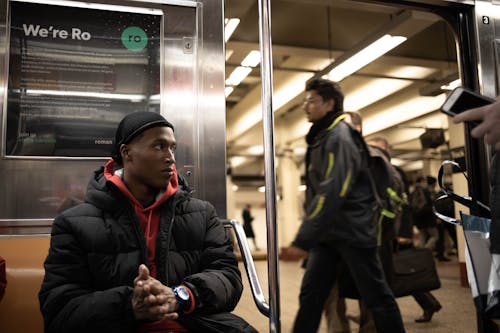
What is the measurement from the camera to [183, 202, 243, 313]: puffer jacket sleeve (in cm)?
179

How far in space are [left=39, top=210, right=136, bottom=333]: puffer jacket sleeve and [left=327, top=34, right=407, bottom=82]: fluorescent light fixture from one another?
14.7ft

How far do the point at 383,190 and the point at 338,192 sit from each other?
0.68 m

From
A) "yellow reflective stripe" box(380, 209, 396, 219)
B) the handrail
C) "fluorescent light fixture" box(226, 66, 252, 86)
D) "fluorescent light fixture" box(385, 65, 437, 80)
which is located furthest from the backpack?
"fluorescent light fixture" box(385, 65, 437, 80)

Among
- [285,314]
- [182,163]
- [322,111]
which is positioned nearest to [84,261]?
[182,163]

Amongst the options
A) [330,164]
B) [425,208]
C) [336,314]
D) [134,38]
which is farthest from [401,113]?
[134,38]

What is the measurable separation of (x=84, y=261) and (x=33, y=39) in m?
1.19

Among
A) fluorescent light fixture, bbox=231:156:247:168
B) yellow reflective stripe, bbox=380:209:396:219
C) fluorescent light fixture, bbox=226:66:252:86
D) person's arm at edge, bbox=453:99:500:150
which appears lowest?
yellow reflective stripe, bbox=380:209:396:219

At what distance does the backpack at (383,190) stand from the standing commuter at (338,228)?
162 mm

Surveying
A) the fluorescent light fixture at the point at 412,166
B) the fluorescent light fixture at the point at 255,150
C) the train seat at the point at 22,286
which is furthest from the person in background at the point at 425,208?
the fluorescent light fixture at the point at 412,166

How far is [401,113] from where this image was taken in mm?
10484

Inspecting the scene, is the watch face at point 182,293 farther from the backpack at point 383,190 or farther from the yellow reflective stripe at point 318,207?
the backpack at point 383,190

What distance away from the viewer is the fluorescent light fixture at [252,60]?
6.16m

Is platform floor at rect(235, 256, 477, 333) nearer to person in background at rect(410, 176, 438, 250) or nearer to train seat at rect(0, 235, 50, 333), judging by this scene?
person in background at rect(410, 176, 438, 250)

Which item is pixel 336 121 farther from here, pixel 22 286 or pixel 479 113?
pixel 22 286
